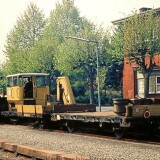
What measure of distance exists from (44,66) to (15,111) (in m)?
26.5

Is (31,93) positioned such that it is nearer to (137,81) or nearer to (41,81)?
(41,81)

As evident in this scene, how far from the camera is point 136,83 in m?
37.8

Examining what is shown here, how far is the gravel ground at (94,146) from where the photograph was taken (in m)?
10.9

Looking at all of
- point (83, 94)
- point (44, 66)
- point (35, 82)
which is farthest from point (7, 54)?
point (35, 82)

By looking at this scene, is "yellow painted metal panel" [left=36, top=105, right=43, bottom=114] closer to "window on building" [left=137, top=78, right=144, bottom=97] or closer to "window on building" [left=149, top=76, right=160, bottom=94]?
"window on building" [left=149, top=76, right=160, bottom=94]

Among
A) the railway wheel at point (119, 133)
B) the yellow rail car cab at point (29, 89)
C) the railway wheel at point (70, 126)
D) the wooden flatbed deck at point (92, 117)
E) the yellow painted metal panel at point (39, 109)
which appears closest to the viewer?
the wooden flatbed deck at point (92, 117)

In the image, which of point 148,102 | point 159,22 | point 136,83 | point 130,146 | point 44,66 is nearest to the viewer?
point 130,146

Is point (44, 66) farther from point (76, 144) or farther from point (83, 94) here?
point (76, 144)

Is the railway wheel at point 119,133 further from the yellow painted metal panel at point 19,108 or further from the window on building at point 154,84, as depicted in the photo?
the window on building at point 154,84

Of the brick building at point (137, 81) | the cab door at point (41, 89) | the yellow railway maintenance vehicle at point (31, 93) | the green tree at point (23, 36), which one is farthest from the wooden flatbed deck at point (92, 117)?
the green tree at point (23, 36)

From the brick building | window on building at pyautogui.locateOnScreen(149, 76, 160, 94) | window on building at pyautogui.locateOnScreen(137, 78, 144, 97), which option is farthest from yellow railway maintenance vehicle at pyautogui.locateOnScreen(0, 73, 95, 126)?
window on building at pyautogui.locateOnScreen(137, 78, 144, 97)

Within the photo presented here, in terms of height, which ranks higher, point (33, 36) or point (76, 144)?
point (33, 36)

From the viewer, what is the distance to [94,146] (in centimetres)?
1284

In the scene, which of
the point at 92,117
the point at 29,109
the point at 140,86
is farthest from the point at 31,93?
the point at 140,86
